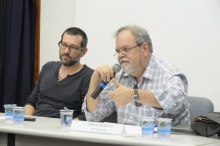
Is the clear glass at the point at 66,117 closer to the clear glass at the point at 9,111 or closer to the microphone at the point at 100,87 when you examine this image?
the microphone at the point at 100,87

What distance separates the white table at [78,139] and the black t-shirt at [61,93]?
1.04m

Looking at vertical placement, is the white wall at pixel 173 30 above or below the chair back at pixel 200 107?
above

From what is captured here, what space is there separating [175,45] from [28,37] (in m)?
1.81

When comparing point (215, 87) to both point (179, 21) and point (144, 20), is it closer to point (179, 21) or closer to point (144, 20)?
point (179, 21)

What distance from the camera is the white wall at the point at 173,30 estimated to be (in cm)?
319

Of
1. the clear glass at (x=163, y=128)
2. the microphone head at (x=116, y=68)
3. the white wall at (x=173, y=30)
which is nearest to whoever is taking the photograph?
the clear glass at (x=163, y=128)

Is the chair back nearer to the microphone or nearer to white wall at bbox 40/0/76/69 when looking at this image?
the microphone

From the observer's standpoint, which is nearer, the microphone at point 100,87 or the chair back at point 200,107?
the microphone at point 100,87

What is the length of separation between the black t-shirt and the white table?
1038mm

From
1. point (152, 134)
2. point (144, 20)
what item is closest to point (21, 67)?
point (144, 20)

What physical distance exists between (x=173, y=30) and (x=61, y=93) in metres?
1.17

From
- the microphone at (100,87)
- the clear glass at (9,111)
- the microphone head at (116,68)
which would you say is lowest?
the clear glass at (9,111)

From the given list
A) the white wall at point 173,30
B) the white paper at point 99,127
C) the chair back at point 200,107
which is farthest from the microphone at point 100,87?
the white wall at point 173,30

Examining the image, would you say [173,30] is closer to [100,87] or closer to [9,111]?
[100,87]
